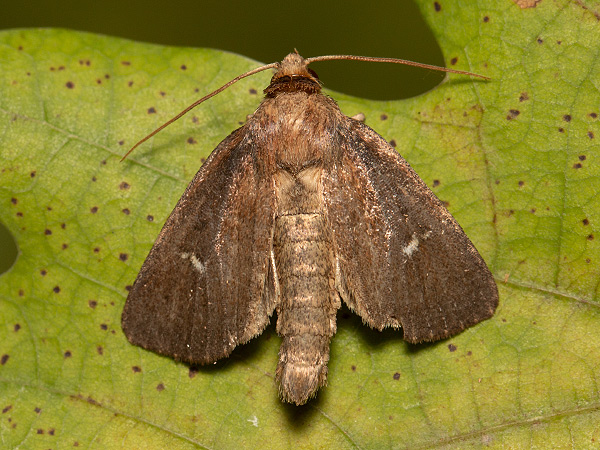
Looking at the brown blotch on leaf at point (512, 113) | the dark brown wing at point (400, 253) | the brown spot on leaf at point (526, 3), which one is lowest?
the dark brown wing at point (400, 253)

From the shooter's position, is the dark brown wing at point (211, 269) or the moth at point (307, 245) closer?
the moth at point (307, 245)

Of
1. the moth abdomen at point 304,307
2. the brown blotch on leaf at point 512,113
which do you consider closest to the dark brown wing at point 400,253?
the moth abdomen at point 304,307

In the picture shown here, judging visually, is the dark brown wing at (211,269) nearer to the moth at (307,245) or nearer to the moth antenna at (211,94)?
the moth at (307,245)

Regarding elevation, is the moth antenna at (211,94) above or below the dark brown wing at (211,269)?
above

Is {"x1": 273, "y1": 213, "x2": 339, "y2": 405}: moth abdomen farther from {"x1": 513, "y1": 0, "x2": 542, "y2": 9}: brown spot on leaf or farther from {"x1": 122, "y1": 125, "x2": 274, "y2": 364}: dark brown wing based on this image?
{"x1": 513, "y1": 0, "x2": 542, "y2": 9}: brown spot on leaf

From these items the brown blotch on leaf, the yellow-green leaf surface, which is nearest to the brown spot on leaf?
the yellow-green leaf surface

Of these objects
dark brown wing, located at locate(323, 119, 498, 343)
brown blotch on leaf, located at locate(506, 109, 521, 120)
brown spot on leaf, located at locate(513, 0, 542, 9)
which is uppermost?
brown spot on leaf, located at locate(513, 0, 542, 9)

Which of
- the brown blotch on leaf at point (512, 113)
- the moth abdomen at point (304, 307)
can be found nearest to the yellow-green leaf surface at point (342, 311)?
the brown blotch on leaf at point (512, 113)
